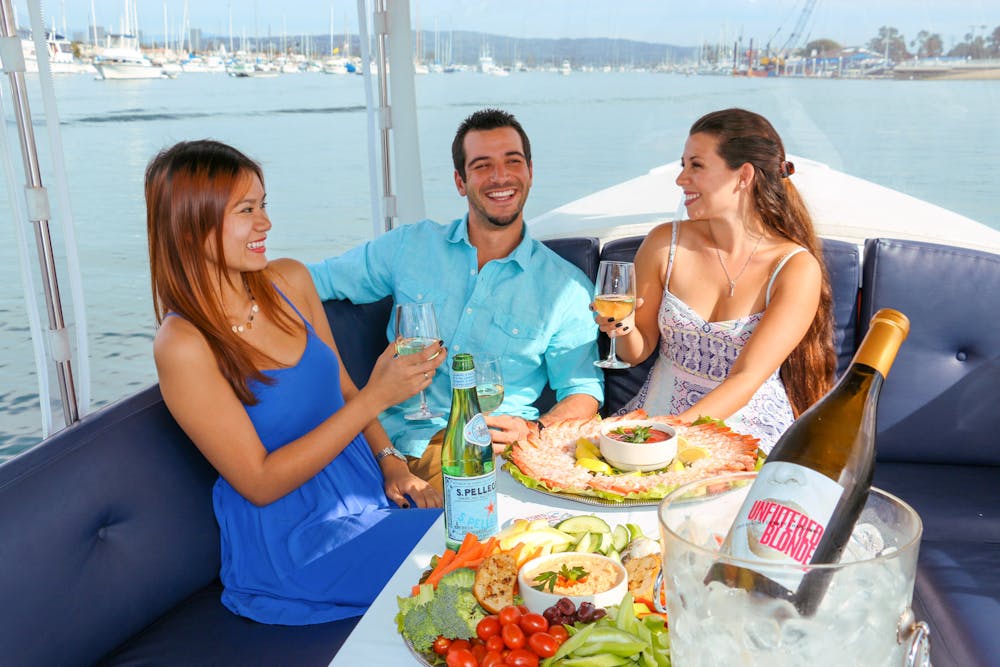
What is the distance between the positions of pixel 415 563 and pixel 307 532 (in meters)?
0.64

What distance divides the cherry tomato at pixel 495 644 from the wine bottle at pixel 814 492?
0.28m

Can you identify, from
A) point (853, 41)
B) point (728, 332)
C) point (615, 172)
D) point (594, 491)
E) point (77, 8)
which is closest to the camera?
point (594, 491)

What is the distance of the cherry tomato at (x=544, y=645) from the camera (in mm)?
872

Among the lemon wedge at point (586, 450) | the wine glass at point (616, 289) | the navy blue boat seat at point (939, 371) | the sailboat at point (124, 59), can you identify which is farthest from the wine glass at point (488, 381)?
the sailboat at point (124, 59)

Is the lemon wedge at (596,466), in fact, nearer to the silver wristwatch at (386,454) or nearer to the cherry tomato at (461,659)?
the cherry tomato at (461,659)

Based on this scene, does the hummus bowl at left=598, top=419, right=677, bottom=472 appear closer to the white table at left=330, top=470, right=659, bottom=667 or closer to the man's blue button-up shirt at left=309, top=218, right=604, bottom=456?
the white table at left=330, top=470, right=659, bottom=667

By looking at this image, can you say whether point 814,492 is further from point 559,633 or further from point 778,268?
point 778,268

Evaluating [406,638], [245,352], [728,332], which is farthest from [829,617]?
[728,332]

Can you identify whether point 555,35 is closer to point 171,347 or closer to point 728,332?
point 728,332

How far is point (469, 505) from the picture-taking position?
119 centimetres

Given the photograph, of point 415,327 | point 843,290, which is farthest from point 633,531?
point 843,290

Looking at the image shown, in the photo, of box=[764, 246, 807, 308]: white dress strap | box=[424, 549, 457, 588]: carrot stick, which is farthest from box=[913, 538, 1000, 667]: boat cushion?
box=[424, 549, 457, 588]: carrot stick

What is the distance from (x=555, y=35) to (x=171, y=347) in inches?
291

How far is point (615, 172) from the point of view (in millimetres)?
22406
